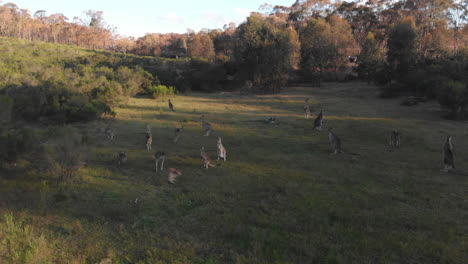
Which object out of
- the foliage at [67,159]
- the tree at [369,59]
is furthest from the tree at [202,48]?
the foliage at [67,159]

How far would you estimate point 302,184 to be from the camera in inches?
357

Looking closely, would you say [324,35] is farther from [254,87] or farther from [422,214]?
[422,214]

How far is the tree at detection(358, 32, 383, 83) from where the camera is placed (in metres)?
37.1

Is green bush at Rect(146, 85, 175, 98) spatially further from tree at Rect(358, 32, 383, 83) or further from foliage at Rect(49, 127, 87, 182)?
tree at Rect(358, 32, 383, 83)

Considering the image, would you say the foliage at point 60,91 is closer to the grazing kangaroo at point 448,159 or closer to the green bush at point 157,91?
the green bush at point 157,91

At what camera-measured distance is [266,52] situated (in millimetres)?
36625

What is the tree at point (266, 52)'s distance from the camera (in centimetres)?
3653

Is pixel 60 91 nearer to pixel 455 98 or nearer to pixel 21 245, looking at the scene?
pixel 21 245

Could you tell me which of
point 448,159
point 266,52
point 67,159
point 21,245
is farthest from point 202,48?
point 21,245

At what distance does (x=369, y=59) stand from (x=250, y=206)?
3665cm

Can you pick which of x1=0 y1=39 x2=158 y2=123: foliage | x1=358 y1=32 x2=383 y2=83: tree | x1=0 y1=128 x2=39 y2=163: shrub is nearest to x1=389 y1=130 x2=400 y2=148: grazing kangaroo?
x1=0 y1=128 x2=39 y2=163: shrub

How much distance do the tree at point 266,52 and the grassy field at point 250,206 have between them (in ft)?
76.0

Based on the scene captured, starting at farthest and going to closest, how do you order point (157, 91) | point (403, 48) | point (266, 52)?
point (266, 52)
point (403, 48)
point (157, 91)

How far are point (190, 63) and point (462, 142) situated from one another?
34.1 metres
